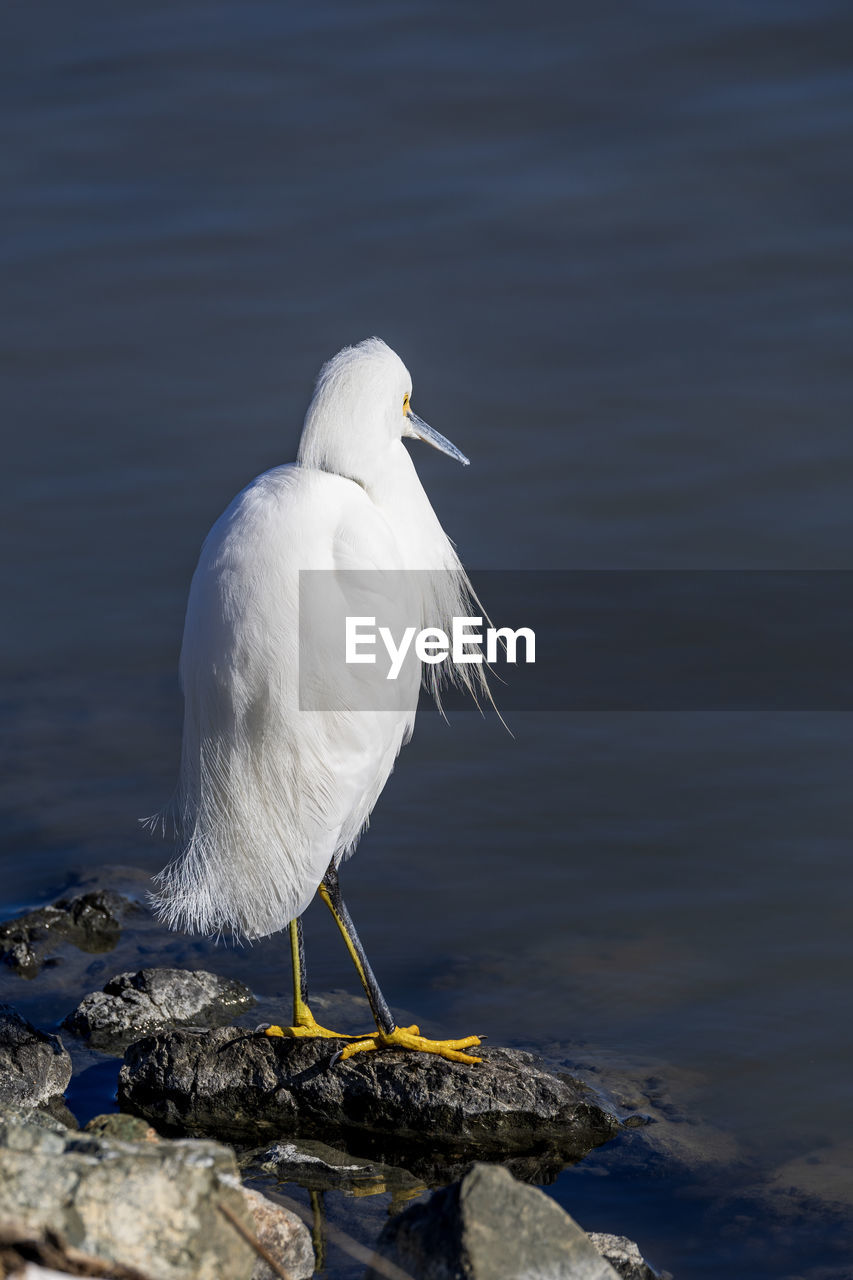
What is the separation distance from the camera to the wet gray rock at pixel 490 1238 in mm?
2799

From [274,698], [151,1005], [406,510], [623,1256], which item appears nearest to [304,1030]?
[151,1005]

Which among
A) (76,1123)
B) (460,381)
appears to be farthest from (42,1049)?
(460,381)

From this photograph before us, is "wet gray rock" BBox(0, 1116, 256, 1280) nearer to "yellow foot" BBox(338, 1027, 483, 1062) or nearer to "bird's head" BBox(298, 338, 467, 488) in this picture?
"yellow foot" BBox(338, 1027, 483, 1062)

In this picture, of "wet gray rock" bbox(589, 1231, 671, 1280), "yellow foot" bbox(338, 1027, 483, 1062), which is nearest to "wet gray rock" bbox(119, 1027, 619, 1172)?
"yellow foot" bbox(338, 1027, 483, 1062)

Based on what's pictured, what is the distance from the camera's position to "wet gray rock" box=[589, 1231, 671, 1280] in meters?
3.40

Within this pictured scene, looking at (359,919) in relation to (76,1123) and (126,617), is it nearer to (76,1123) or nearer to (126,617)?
(76,1123)

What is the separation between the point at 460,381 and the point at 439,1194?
20.6 ft

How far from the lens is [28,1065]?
4.17 m

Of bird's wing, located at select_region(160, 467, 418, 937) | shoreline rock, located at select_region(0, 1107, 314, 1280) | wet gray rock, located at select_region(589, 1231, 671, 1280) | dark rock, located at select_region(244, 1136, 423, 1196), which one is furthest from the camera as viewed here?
bird's wing, located at select_region(160, 467, 418, 937)

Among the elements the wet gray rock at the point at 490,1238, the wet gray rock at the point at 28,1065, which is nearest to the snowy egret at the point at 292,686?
the wet gray rock at the point at 28,1065

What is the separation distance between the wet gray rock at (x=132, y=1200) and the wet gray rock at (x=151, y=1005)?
1918 millimetres

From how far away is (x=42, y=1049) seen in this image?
4230 mm

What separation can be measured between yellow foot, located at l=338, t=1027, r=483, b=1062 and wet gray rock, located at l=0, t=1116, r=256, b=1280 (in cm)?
156

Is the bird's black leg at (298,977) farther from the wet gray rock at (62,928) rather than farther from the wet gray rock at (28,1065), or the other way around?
the wet gray rock at (62,928)
